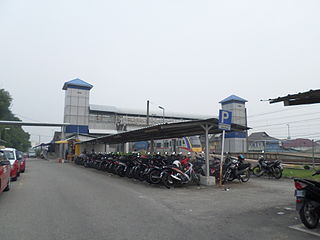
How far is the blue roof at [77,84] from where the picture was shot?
40219mm

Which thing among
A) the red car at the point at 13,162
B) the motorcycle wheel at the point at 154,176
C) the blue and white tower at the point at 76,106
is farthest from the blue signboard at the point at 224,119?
the blue and white tower at the point at 76,106

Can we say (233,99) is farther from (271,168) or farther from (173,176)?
(173,176)

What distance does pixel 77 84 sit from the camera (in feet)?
133

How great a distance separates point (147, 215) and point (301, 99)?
14.5 ft

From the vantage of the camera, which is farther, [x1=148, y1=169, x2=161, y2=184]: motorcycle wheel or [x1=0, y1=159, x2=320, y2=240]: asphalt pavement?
[x1=148, y1=169, x2=161, y2=184]: motorcycle wheel

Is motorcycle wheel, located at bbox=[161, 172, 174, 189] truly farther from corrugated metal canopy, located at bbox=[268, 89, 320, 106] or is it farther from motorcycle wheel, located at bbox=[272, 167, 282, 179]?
motorcycle wheel, located at bbox=[272, 167, 282, 179]

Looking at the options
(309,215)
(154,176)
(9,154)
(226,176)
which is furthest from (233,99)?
(309,215)

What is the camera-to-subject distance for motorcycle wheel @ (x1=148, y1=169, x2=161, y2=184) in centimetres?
1027

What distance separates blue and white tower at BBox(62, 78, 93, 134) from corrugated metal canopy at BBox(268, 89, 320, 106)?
3600cm

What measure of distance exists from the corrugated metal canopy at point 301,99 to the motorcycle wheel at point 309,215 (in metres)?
2.20

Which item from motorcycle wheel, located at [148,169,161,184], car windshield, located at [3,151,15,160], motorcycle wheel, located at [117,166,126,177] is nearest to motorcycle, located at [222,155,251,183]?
motorcycle wheel, located at [148,169,161,184]

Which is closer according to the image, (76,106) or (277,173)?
(277,173)

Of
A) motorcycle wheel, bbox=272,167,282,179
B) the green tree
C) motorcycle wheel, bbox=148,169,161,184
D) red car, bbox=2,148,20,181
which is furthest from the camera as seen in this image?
the green tree

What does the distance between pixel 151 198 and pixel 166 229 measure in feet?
10.5
